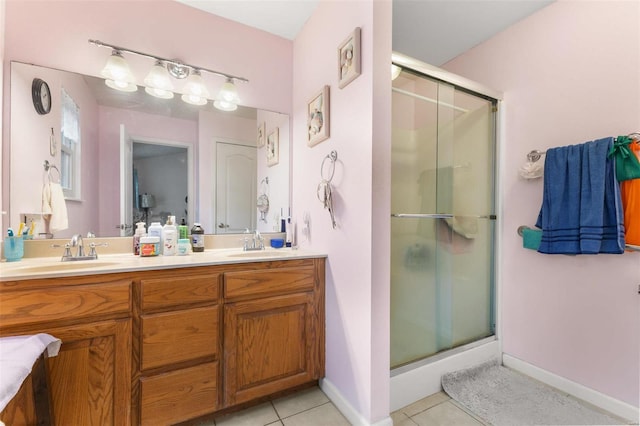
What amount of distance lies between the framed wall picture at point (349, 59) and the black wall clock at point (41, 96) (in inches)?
64.1

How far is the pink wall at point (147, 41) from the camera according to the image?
1.46 m

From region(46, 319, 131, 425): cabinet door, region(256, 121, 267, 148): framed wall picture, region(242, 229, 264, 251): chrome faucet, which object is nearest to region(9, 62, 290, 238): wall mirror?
region(256, 121, 267, 148): framed wall picture

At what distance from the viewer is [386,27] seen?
1334 mm

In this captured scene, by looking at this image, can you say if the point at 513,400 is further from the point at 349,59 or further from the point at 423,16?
the point at 423,16

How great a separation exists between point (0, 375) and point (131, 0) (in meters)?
2.00

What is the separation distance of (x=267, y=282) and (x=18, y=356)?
3.03 ft

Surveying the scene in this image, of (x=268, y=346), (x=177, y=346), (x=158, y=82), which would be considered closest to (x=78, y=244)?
(x=177, y=346)

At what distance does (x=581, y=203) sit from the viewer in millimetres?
1514

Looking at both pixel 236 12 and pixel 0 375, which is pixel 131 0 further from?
pixel 0 375

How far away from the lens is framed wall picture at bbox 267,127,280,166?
6.93ft

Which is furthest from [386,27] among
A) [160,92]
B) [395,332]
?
[395,332]

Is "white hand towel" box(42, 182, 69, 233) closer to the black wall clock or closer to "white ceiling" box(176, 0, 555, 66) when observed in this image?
the black wall clock

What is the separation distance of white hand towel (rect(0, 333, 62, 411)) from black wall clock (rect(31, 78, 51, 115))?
4.00ft

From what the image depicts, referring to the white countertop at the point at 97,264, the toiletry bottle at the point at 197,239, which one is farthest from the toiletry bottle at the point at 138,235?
the toiletry bottle at the point at 197,239
